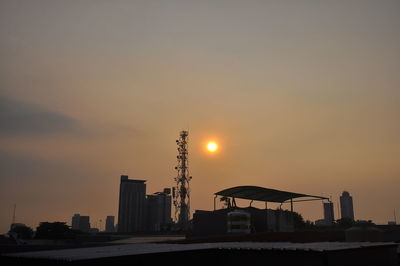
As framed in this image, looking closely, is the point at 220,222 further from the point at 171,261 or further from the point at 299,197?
the point at 171,261

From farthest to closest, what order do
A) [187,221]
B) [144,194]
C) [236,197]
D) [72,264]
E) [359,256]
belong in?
[144,194] < [187,221] < [236,197] < [359,256] < [72,264]

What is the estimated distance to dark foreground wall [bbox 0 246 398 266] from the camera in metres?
16.5

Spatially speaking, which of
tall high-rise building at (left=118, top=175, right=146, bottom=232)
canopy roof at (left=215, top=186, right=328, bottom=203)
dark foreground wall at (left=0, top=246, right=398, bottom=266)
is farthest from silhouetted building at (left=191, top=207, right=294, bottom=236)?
tall high-rise building at (left=118, top=175, right=146, bottom=232)

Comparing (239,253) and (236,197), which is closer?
(239,253)

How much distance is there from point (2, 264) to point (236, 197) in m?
40.7


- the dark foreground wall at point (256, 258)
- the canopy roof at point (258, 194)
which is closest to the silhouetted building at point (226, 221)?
the canopy roof at point (258, 194)

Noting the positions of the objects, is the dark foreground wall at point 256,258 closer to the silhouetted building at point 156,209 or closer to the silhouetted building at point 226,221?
the silhouetted building at point 226,221

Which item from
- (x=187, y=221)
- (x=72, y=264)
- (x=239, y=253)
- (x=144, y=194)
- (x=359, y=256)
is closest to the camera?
(x=72, y=264)

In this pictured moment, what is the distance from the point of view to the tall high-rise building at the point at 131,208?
18188 cm

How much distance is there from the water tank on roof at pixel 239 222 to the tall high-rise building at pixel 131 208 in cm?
13257

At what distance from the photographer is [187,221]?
9819cm

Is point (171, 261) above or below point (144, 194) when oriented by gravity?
below

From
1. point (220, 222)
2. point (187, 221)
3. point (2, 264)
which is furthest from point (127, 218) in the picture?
point (2, 264)

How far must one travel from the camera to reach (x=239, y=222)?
173ft
